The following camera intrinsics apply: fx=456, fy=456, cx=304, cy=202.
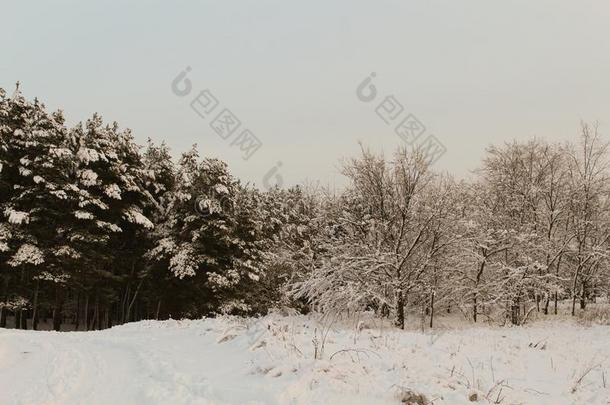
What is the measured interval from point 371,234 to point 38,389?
1919 cm

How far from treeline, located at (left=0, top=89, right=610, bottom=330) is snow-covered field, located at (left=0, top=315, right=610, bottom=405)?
34.9 feet

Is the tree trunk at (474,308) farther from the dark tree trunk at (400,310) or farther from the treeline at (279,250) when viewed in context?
the dark tree trunk at (400,310)

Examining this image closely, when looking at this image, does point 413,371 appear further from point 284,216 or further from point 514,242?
point 284,216

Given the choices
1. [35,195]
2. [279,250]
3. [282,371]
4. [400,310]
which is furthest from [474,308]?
[35,195]

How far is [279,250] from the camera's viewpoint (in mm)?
36156

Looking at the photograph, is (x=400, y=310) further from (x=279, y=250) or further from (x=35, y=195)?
(x=35, y=195)

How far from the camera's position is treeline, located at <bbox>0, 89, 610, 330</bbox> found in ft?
76.9

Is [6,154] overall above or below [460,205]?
above

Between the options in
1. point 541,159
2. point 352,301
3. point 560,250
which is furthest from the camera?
point 541,159

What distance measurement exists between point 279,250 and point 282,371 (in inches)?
1144

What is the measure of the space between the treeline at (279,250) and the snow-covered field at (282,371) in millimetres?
10633

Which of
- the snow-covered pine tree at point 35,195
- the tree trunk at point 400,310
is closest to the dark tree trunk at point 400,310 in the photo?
the tree trunk at point 400,310

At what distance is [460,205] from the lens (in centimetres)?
2355

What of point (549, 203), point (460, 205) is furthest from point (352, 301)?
point (549, 203)
